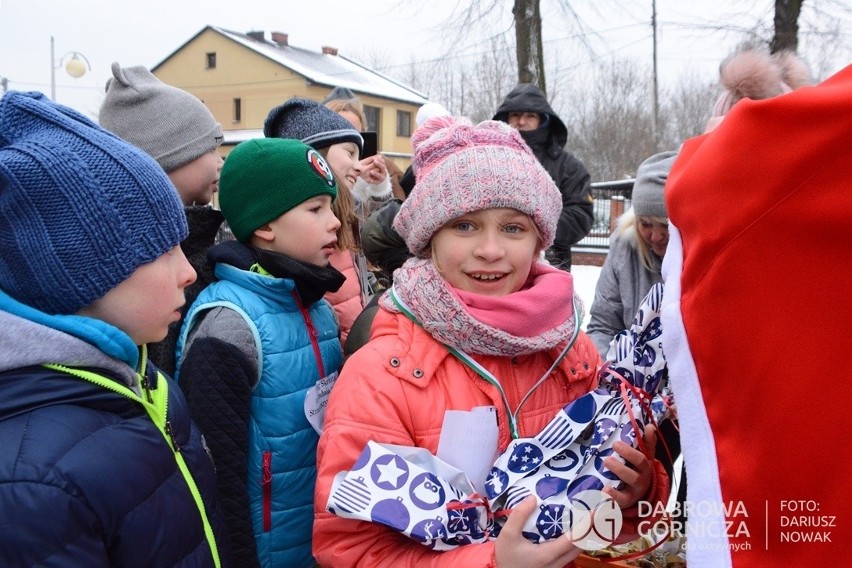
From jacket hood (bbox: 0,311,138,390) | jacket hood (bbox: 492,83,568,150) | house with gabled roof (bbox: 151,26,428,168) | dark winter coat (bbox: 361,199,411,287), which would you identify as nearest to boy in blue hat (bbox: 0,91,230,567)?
jacket hood (bbox: 0,311,138,390)

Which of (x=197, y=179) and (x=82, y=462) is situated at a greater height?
(x=197, y=179)

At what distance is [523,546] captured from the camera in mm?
1281

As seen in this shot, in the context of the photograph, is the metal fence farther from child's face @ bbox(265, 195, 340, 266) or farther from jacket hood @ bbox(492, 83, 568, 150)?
child's face @ bbox(265, 195, 340, 266)

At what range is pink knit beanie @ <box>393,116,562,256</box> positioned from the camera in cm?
167

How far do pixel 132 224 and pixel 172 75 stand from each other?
39.5 metres

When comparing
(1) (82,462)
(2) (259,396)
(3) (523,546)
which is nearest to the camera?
(1) (82,462)

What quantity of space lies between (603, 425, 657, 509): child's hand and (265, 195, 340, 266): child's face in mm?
1187

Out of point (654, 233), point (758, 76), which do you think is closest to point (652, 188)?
point (654, 233)

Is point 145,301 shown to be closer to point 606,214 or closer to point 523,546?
point 523,546

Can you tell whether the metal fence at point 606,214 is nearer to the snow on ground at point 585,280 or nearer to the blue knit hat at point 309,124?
the snow on ground at point 585,280

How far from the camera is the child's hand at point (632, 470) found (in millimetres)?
1389

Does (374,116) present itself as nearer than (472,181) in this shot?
No

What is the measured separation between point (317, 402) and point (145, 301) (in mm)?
789

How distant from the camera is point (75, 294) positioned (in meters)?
1.23
